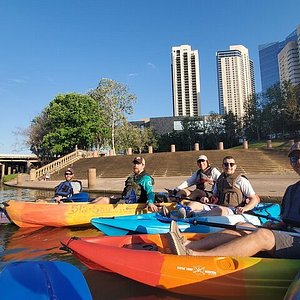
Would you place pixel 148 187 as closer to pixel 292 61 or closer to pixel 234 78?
pixel 292 61

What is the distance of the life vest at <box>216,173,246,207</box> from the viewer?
5680 mm

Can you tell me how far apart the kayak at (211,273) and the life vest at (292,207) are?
0.63m

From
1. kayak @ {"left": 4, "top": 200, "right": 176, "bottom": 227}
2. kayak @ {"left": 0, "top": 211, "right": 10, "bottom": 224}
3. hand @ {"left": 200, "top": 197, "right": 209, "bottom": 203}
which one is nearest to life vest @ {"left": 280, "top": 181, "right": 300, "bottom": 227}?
hand @ {"left": 200, "top": 197, "right": 209, "bottom": 203}

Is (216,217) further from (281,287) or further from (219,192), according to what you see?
(281,287)

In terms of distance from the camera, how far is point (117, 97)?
49.0m

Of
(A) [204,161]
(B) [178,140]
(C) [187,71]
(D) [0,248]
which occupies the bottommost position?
(D) [0,248]

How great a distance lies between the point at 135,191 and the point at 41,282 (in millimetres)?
4953

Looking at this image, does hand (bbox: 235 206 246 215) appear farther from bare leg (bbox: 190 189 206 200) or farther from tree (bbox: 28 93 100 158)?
tree (bbox: 28 93 100 158)

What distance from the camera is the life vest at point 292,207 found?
3.90m

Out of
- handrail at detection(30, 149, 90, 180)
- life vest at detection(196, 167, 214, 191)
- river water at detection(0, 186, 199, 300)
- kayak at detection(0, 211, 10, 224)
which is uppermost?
handrail at detection(30, 149, 90, 180)

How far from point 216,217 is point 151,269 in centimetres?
205

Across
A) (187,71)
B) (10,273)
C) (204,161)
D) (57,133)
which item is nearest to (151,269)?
(10,273)

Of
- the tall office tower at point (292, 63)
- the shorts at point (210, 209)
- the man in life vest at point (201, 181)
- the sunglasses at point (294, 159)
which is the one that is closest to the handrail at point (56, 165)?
the man in life vest at point (201, 181)

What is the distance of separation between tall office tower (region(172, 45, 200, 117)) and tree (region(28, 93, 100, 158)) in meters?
68.7
